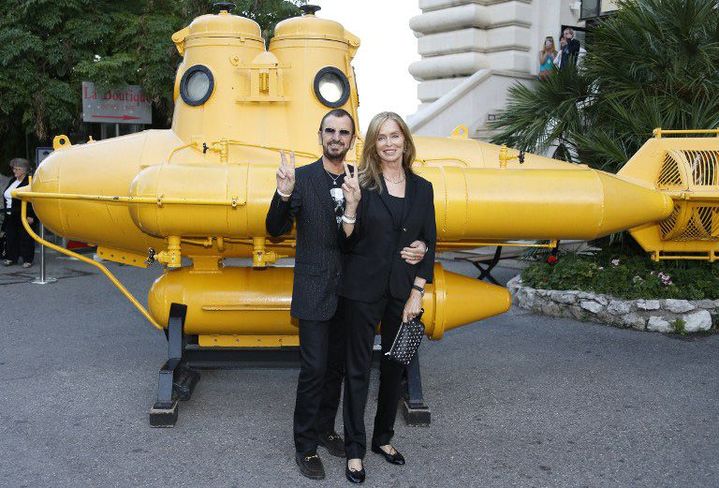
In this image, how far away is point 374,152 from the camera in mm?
3613

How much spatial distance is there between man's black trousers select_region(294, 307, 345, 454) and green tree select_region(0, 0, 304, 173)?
8577mm

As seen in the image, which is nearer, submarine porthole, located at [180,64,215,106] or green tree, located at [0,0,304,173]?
submarine porthole, located at [180,64,215,106]

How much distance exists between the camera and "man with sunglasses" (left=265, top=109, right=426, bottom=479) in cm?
358

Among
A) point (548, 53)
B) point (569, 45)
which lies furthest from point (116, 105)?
point (569, 45)

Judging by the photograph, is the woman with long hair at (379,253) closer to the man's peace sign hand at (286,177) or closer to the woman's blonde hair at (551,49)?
the man's peace sign hand at (286,177)

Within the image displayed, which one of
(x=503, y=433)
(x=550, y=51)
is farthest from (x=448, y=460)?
(x=550, y=51)

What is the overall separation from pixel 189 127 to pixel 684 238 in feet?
11.2

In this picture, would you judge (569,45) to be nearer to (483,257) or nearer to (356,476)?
(483,257)

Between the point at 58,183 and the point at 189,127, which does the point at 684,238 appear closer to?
the point at 189,127

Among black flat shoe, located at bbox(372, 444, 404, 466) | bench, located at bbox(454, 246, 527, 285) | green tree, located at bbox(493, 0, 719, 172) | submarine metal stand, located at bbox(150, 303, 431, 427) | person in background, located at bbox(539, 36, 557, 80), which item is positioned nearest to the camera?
black flat shoe, located at bbox(372, 444, 404, 466)

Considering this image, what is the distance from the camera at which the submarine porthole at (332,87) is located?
506 cm

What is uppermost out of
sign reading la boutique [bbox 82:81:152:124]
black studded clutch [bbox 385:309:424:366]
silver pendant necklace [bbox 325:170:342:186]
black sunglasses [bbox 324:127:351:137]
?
sign reading la boutique [bbox 82:81:152:124]

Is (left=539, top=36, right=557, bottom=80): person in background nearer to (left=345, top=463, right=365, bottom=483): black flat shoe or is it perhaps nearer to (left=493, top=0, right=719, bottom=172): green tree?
(left=493, top=0, right=719, bottom=172): green tree

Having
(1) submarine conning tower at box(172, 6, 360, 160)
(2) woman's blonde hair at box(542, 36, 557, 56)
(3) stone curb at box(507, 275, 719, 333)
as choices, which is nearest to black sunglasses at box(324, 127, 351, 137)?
(1) submarine conning tower at box(172, 6, 360, 160)
